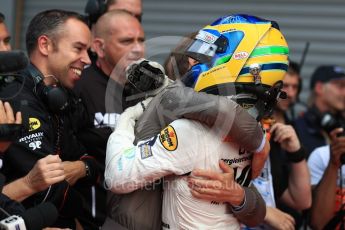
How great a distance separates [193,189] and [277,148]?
76.6 inches

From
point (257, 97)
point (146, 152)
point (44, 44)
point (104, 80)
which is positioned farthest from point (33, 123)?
point (257, 97)

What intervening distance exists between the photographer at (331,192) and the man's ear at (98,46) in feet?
5.55

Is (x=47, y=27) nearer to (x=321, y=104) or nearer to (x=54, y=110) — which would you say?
(x=54, y=110)

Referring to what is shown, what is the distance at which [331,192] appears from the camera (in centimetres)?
461

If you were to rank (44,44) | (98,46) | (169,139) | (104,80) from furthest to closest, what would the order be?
(98,46) → (104,80) → (44,44) → (169,139)

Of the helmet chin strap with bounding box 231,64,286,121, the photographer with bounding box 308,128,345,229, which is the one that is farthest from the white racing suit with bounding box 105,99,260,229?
the photographer with bounding box 308,128,345,229

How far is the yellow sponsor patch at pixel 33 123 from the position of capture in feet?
11.6

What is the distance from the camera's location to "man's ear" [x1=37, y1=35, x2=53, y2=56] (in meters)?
4.00

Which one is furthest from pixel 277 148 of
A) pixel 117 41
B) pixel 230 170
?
pixel 230 170

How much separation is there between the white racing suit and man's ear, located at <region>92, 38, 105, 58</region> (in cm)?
146

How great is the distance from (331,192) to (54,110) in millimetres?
2062

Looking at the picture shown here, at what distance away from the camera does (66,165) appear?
12.0 ft

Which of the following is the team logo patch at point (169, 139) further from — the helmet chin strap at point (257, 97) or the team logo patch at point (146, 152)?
the helmet chin strap at point (257, 97)

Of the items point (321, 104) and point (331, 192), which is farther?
point (321, 104)
